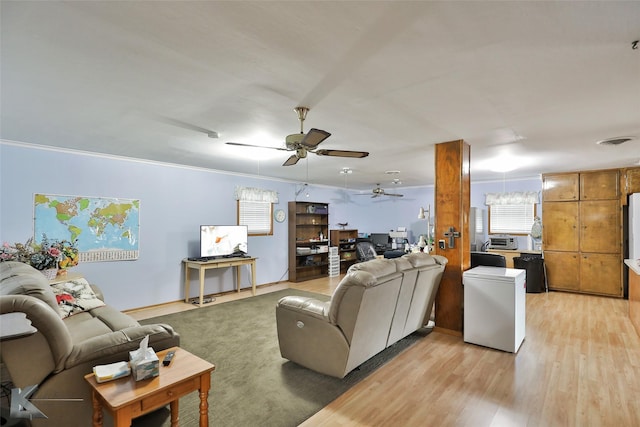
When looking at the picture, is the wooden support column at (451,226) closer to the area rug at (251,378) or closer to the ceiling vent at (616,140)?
the area rug at (251,378)

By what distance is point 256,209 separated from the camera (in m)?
6.74

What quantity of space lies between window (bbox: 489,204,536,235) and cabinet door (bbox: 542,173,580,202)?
77 centimetres

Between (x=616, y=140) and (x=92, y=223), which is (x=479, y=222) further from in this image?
(x=92, y=223)

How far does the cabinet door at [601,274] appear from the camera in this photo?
552cm

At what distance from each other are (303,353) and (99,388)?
1646mm

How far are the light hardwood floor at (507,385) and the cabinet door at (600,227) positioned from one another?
2.27m

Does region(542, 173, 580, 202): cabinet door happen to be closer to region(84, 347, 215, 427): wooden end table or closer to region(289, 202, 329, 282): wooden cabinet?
region(289, 202, 329, 282): wooden cabinet

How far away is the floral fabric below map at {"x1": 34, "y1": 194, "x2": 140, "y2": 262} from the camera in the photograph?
412cm

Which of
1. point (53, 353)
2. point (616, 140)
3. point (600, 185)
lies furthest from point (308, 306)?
point (600, 185)

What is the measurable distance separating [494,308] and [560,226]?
389 cm

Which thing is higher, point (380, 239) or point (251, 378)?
point (380, 239)

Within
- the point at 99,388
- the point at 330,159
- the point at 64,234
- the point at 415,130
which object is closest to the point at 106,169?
the point at 64,234

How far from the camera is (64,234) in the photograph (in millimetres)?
4242

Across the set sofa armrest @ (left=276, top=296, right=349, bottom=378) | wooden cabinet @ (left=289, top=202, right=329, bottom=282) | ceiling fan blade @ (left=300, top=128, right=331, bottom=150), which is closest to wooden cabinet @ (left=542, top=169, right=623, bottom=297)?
wooden cabinet @ (left=289, top=202, right=329, bottom=282)
